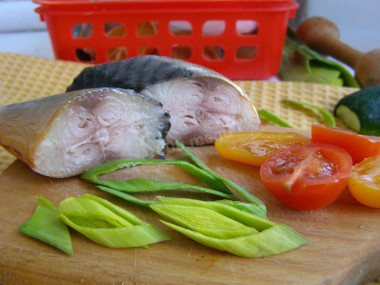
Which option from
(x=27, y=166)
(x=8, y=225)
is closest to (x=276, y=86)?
(x=27, y=166)

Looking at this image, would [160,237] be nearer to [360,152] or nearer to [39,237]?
[39,237]

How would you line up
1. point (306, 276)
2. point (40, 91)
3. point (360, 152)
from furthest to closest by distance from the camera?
1. point (40, 91)
2. point (360, 152)
3. point (306, 276)

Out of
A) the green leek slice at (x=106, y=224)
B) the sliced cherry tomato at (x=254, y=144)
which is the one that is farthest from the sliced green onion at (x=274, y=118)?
the green leek slice at (x=106, y=224)

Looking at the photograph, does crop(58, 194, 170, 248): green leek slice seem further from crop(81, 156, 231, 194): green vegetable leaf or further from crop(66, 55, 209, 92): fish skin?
crop(66, 55, 209, 92): fish skin

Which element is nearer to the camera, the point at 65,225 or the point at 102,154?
the point at 65,225

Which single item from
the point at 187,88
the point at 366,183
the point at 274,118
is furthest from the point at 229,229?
the point at 274,118

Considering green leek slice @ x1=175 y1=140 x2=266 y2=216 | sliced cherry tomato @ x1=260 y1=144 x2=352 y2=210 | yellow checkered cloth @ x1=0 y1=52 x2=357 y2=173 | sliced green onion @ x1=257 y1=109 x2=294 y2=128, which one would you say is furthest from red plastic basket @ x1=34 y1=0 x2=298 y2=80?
sliced cherry tomato @ x1=260 y1=144 x2=352 y2=210

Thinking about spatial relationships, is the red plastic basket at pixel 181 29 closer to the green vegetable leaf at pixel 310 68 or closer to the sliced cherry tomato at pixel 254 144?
the green vegetable leaf at pixel 310 68
